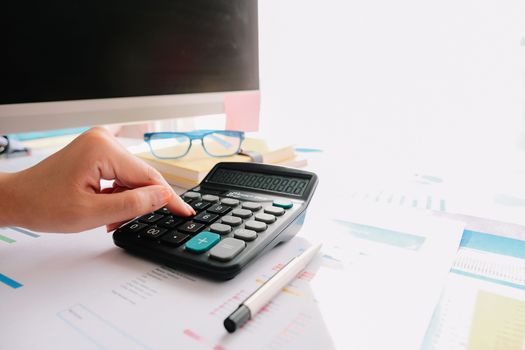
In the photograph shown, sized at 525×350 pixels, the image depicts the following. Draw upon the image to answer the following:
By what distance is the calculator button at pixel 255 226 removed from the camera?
1.06 ft

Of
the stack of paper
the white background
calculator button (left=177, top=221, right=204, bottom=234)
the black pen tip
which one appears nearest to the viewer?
the black pen tip

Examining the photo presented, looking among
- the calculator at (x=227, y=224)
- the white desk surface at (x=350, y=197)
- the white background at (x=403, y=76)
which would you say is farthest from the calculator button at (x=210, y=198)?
the white background at (x=403, y=76)

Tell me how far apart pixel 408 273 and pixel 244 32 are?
52 cm

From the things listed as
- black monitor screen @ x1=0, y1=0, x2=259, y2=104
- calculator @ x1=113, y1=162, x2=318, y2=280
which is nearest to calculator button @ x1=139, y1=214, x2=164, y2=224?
calculator @ x1=113, y1=162, x2=318, y2=280

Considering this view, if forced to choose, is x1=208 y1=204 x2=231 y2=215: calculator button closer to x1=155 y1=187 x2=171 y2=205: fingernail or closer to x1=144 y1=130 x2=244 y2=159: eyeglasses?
x1=155 y1=187 x2=171 y2=205: fingernail

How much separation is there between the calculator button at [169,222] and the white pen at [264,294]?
117 mm

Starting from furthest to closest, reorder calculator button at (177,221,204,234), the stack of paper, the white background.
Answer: the white background, the stack of paper, calculator button at (177,221,204,234)

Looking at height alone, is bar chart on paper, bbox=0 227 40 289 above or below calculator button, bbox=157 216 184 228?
below

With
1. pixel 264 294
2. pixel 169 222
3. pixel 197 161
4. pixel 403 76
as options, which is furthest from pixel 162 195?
pixel 403 76

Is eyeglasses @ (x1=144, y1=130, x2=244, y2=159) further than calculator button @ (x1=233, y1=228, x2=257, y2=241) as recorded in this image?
Yes

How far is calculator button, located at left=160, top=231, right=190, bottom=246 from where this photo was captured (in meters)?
0.31

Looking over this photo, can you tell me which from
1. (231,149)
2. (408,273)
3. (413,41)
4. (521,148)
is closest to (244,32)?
(231,149)

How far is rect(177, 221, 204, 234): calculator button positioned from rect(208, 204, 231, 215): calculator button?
30 millimetres

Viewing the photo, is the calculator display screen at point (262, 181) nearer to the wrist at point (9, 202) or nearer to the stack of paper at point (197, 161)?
the stack of paper at point (197, 161)
